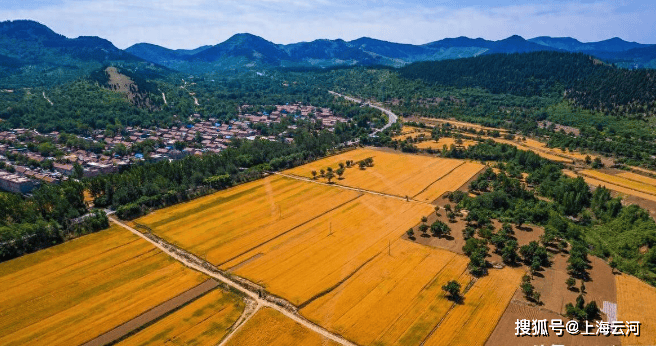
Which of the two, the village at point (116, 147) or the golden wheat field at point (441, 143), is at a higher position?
the village at point (116, 147)

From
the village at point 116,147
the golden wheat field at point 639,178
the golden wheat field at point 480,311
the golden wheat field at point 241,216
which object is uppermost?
the village at point 116,147

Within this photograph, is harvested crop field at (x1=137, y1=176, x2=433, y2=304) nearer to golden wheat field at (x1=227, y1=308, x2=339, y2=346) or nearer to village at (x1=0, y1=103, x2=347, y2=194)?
golden wheat field at (x1=227, y1=308, x2=339, y2=346)

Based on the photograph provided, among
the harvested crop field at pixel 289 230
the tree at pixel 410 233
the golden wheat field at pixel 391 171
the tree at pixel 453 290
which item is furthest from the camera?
the golden wheat field at pixel 391 171

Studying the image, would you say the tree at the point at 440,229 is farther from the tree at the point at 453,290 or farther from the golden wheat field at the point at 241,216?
the golden wheat field at the point at 241,216

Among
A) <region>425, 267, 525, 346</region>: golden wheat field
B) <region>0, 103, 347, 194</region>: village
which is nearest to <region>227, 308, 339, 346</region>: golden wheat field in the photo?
<region>425, 267, 525, 346</region>: golden wheat field

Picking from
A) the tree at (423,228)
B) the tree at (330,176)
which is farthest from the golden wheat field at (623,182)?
the tree at (330,176)

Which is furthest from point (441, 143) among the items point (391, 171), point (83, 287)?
point (83, 287)
